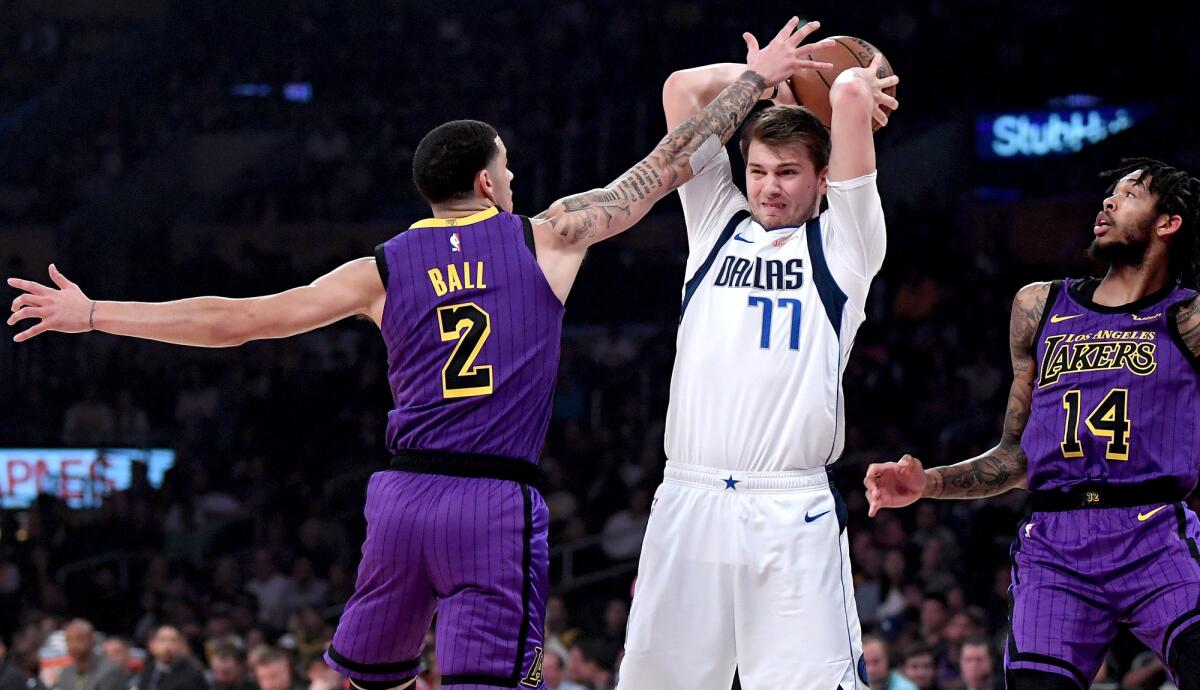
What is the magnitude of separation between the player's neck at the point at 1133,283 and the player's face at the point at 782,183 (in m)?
1.19

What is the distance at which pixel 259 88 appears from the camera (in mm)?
22484

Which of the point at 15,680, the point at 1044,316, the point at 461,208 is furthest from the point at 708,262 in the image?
the point at 15,680

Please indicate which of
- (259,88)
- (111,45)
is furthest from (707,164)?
(111,45)

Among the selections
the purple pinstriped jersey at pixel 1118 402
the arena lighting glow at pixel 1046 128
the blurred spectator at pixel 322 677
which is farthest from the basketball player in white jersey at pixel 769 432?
the arena lighting glow at pixel 1046 128

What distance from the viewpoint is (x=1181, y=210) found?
545 centimetres

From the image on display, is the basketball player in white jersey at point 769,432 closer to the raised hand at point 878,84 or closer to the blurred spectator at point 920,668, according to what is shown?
the raised hand at point 878,84

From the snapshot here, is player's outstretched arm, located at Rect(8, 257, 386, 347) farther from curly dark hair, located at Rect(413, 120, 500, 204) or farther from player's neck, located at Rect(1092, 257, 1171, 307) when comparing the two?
player's neck, located at Rect(1092, 257, 1171, 307)

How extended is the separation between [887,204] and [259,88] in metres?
9.97

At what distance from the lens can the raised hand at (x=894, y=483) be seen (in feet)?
16.8

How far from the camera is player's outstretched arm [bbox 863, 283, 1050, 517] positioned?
537cm

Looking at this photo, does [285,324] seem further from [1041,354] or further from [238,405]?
[238,405]

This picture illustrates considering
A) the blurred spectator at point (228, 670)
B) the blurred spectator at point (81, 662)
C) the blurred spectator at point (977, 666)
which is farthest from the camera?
the blurred spectator at point (81, 662)

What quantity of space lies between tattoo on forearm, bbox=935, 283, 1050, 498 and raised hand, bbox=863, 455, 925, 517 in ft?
0.78

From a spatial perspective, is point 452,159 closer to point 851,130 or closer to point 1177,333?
point 851,130
